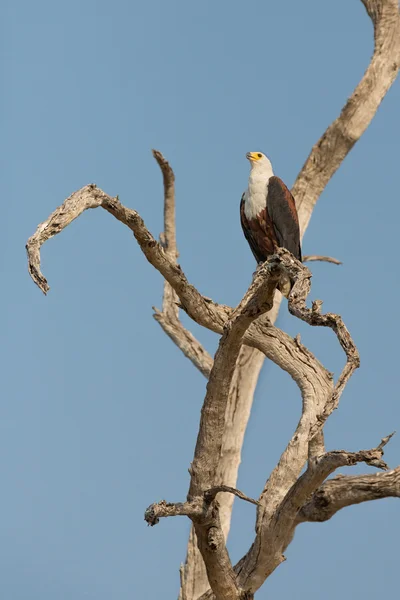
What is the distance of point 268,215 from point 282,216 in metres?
0.09

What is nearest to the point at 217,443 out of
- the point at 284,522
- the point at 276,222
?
the point at 284,522

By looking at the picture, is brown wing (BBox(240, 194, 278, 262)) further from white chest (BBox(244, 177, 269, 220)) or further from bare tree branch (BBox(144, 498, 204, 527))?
bare tree branch (BBox(144, 498, 204, 527))

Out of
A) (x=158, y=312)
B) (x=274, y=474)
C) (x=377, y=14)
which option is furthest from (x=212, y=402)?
(x=377, y=14)

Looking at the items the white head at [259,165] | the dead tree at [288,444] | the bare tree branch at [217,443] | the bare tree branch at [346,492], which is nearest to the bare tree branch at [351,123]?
the white head at [259,165]

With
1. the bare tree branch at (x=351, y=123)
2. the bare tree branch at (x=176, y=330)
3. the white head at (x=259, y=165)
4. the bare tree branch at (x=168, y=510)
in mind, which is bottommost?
the bare tree branch at (x=168, y=510)

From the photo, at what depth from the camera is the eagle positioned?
6133 mm

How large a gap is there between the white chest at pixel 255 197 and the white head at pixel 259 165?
0.21 ft

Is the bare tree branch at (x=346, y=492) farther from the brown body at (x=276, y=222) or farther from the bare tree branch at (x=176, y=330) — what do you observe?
the bare tree branch at (x=176, y=330)

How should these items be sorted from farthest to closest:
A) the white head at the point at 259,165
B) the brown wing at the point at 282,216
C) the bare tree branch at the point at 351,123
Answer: the bare tree branch at the point at 351,123
the white head at the point at 259,165
the brown wing at the point at 282,216

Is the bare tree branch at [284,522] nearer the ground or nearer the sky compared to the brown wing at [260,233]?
nearer the ground

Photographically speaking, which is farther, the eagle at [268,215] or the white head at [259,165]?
the white head at [259,165]

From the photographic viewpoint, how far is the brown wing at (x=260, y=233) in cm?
616

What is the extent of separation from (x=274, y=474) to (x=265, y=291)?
47.6 inches

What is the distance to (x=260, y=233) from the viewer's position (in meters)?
6.23
